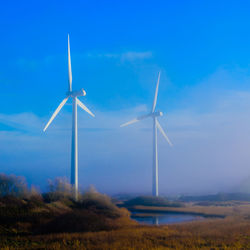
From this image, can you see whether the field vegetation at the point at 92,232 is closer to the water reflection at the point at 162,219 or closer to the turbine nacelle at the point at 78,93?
the water reflection at the point at 162,219

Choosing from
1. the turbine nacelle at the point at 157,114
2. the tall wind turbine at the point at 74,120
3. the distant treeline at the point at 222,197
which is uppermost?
the turbine nacelle at the point at 157,114

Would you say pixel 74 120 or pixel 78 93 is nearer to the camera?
pixel 74 120

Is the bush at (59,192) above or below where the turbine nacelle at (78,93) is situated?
below

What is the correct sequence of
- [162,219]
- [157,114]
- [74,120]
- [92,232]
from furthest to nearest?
[157,114]
[74,120]
[162,219]
[92,232]

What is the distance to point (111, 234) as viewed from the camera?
1188 inches

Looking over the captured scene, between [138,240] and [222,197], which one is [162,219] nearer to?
[138,240]

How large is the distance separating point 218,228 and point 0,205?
25578mm

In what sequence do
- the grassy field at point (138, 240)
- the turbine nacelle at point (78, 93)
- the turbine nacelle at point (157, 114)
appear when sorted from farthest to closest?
the turbine nacelle at point (157, 114), the turbine nacelle at point (78, 93), the grassy field at point (138, 240)

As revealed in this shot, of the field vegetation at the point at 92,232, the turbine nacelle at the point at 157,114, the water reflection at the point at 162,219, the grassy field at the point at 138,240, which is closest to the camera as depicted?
the grassy field at the point at 138,240

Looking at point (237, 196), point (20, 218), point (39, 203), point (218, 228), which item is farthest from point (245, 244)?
point (237, 196)

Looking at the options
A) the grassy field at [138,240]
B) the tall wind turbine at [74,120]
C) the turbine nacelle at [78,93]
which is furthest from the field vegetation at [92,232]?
the turbine nacelle at [78,93]

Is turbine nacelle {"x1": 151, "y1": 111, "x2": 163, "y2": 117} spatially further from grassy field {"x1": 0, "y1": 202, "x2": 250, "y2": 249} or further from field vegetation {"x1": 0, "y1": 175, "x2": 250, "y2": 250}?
grassy field {"x1": 0, "y1": 202, "x2": 250, "y2": 249}

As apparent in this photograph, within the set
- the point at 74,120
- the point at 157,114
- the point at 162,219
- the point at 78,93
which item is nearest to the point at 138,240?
the point at 162,219

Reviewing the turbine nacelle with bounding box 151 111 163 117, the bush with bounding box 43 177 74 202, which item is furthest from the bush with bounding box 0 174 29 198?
the turbine nacelle with bounding box 151 111 163 117
